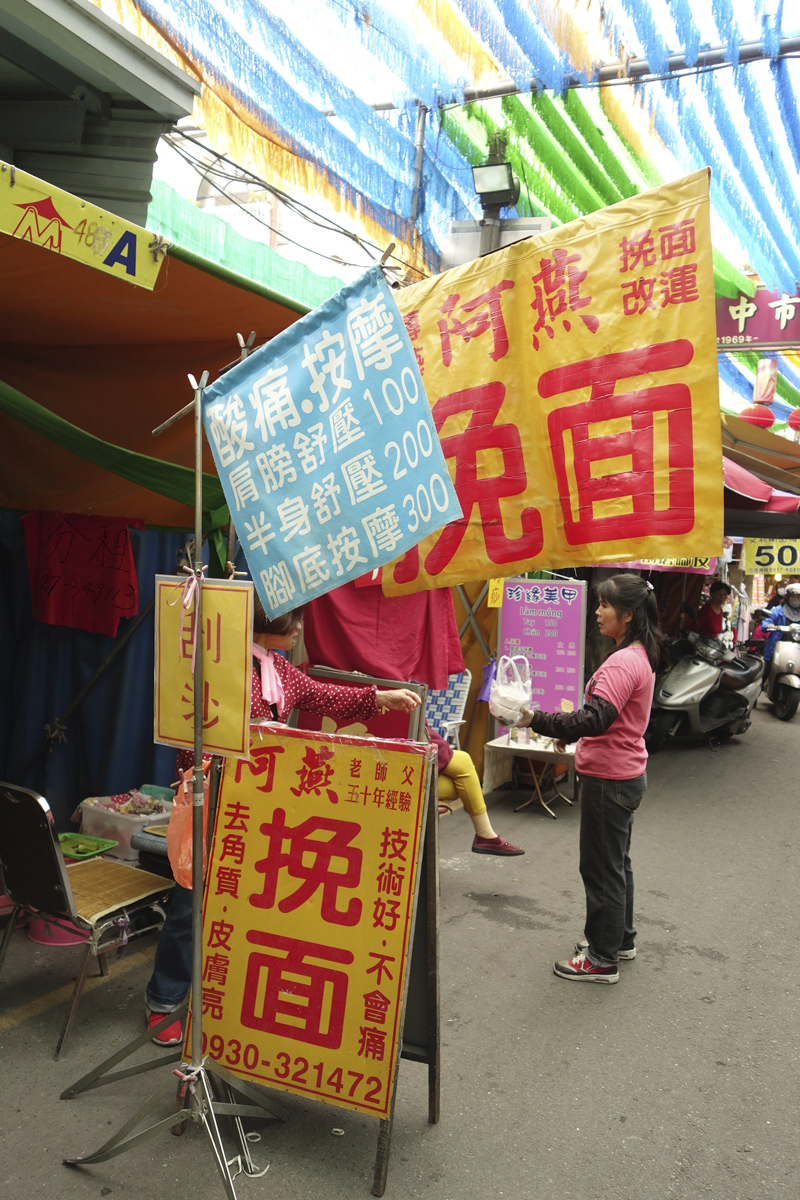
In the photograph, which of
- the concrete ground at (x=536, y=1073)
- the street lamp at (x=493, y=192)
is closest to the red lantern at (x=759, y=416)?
the street lamp at (x=493, y=192)

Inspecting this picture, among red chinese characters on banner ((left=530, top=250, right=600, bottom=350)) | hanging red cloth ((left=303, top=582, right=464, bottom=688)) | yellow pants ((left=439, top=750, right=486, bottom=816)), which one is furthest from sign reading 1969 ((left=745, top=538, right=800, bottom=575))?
red chinese characters on banner ((left=530, top=250, right=600, bottom=350))

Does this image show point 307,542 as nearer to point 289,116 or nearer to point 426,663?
point 426,663

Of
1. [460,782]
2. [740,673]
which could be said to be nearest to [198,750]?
[460,782]

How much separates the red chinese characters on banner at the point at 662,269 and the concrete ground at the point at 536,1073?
296 cm

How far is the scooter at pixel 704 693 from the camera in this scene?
9367mm

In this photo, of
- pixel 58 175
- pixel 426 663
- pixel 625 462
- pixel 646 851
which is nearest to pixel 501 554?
pixel 625 462

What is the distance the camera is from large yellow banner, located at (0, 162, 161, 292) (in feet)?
9.02

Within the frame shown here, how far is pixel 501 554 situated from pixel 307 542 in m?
0.80

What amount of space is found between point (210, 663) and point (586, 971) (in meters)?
2.92

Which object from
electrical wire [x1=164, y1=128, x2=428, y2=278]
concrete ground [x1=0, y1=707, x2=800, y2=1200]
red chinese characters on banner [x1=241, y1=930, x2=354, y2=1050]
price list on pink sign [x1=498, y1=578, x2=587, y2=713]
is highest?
electrical wire [x1=164, y1=128, x2=428, y2=278]

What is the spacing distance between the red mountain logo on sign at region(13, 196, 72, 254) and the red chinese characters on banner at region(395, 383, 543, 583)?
4.88 feet

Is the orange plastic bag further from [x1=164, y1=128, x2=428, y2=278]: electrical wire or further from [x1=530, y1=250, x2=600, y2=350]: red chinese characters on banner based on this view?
[x1=164, y1=128, x2=428, y2=278]: electrical wire

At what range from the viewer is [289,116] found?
19.5ft

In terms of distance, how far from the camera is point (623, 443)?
255cm
